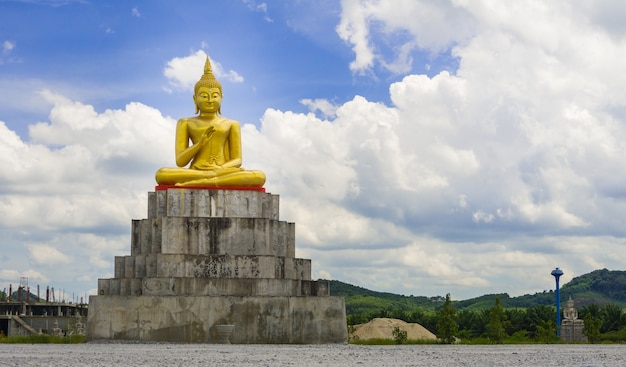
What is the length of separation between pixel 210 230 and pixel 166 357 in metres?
9.38

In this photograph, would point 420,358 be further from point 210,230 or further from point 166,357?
point 210,230

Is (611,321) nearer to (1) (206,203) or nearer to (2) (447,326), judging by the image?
(2) (447,326)

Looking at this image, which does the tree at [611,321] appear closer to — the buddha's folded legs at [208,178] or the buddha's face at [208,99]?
the buddha's folded legs at [208,178]

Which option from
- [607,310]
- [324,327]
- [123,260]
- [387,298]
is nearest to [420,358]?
[324,327]

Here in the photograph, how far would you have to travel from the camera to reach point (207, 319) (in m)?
25.0

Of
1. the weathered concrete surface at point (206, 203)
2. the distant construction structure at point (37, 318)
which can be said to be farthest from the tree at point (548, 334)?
the distant construction structure at point (37, 318)

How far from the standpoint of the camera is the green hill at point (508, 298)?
235 ft

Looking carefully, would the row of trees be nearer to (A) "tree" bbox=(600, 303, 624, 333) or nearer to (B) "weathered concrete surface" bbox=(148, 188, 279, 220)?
(A) "tree" bbox=(600, 303, 624, 333)

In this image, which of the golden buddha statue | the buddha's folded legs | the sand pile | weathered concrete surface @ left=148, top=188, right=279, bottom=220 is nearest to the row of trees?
the sand pile

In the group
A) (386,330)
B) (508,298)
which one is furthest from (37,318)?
(508,298)

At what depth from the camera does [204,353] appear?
19.3 metres

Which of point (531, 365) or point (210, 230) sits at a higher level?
point (210, 230)

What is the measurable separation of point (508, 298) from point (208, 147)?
71194 mm

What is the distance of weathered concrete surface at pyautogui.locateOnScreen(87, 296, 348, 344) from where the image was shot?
2498 centimetres
